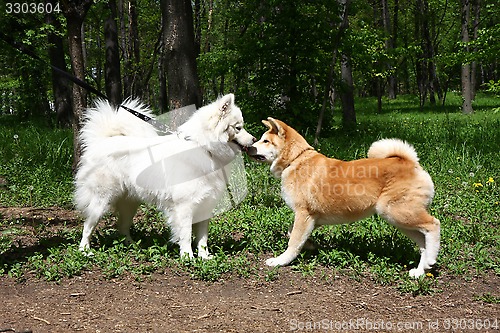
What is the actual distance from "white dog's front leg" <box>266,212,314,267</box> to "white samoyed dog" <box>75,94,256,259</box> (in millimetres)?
791

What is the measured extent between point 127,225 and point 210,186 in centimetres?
133

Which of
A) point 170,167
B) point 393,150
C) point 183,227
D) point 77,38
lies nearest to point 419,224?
point 393,150

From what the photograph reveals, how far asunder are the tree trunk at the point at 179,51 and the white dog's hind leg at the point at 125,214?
2.75 metres

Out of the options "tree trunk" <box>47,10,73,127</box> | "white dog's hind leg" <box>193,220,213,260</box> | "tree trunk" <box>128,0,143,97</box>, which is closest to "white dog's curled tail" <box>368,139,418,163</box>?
"white dog's hind leg" <box>193,220,213,260</box>

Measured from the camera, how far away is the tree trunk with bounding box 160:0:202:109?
764 cm

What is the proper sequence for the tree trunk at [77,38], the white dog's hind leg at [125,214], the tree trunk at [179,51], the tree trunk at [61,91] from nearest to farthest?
1. the white dog's hind leg at [125,214]
2. the tree trunk at [77,38]
3. the tree trunk at [179,51]
4. the tree trunk at [61,91]

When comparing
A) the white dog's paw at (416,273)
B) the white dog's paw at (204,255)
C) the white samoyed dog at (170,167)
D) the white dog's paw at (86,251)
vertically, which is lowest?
the white dog's paw at (416,273)

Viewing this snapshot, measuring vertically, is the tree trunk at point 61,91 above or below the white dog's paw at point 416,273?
above

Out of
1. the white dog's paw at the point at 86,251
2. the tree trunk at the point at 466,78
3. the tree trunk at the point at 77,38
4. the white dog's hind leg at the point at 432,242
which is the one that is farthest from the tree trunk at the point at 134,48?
the white dog's hind leg at the point at 432,242

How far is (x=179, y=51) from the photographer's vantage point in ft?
25.2

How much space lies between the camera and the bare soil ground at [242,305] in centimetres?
350

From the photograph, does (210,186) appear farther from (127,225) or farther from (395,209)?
(395,209)

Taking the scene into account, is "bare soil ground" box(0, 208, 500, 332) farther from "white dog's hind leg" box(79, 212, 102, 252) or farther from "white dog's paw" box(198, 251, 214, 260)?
"white dog's hind leg" box(79, 212, 102, 252)

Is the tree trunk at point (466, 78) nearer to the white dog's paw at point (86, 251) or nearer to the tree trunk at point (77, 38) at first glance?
the tree trunk at point (77, 38)
